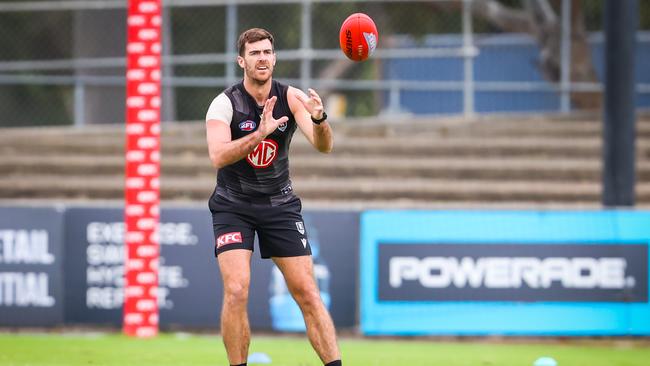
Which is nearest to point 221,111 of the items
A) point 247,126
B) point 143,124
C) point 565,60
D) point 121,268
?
point 247,126

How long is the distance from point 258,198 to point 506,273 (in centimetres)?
494

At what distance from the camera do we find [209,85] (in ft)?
62.1

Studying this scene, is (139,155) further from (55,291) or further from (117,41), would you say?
(117,41)

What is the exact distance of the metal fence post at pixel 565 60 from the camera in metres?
18.9

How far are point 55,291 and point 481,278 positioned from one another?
4437 mm

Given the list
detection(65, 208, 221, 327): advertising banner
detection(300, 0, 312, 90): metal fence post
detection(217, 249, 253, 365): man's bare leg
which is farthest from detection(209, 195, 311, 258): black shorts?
detection(300, 0, 312, 90): metal fence post

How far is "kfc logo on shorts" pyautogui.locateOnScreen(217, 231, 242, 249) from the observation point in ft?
25.7

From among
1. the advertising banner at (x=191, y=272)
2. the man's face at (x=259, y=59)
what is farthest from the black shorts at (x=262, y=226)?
the advertising banner at (x=191, y=272)

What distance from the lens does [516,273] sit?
12281 mm

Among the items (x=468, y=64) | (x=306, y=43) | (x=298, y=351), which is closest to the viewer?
(x=298, y=351)

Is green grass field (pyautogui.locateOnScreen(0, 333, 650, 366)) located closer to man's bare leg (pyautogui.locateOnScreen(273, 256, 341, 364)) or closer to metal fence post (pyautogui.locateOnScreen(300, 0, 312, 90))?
man's bare leg (pyautogui.locateOnScreen(273, 256, 341, 364))

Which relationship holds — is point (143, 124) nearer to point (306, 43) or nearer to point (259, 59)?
point (259, 59)

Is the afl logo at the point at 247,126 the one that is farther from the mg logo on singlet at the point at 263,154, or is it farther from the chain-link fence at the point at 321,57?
the chain-link fence at the point at 321,57

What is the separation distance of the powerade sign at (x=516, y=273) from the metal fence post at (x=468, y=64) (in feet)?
21.9
